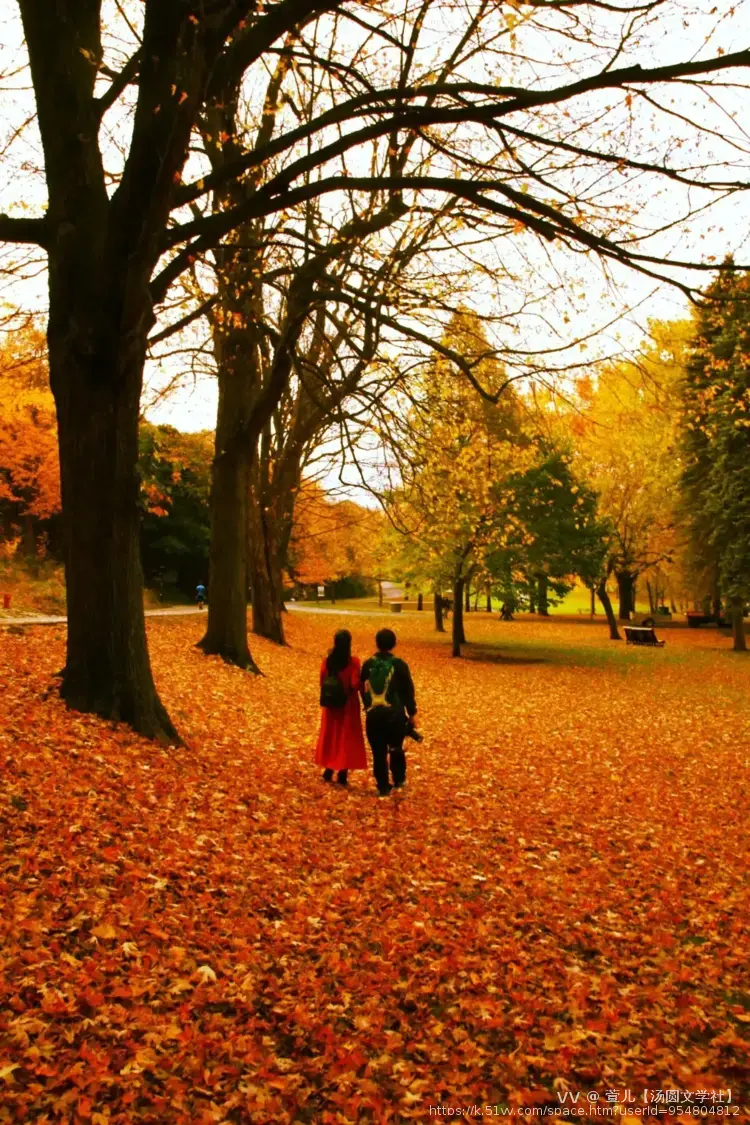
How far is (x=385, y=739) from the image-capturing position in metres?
8.20

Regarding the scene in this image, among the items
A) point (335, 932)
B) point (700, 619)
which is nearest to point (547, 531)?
point (700, 619)

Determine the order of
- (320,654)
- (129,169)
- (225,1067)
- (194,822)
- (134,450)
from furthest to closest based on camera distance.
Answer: (320,654)
(134,450)
(129,169)
(194,822)
(225,1067)

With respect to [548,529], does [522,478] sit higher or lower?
higher

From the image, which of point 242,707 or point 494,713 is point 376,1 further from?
point 494,713

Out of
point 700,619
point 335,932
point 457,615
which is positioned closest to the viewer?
point 335,932

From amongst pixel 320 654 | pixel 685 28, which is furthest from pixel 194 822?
pixel 320 654

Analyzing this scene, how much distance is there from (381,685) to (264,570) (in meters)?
15.7

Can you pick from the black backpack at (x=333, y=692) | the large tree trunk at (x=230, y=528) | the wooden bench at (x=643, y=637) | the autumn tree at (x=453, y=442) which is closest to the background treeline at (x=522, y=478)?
the autumn tree at (x=453, y=442)

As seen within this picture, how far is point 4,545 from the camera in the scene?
93.7 ft

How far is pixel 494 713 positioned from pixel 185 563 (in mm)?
36055

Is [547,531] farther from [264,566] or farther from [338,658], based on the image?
[338,658]

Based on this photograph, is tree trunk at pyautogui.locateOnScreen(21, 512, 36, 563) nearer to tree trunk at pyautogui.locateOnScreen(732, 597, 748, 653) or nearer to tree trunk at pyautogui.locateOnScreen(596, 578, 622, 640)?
tree trunk at pyautogui.locateOnScreen(596, 578, 622, 640)

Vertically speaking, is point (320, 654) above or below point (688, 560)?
below

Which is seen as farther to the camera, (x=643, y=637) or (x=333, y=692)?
(x=643, y=637)
